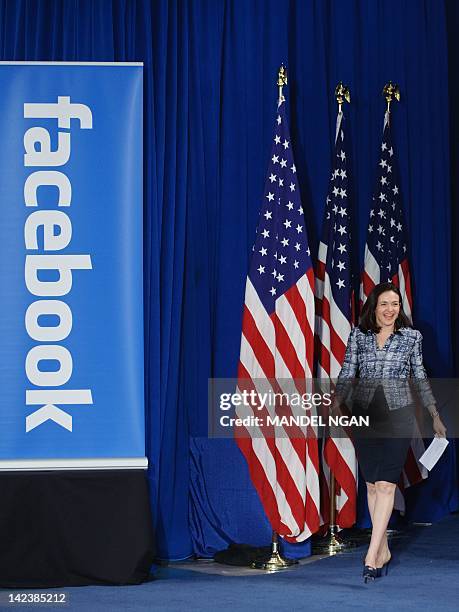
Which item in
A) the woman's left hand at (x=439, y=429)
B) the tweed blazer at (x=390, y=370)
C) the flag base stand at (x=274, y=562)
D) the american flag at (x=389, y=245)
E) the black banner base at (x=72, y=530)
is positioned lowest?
the flag base stand at (x=274, y=562)

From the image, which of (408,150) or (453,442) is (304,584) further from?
(408,150)

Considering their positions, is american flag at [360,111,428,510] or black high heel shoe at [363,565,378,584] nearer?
black high heel shoe at [363,565,378,584]

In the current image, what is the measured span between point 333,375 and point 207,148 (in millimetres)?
1597

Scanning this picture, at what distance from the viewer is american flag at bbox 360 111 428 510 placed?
6.25 meters

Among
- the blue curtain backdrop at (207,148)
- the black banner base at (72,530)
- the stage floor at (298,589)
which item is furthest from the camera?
the blue curtain backdrop at (207,148)

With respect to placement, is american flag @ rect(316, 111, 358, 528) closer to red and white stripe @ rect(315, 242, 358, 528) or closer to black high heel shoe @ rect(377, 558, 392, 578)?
red and white stripe @ rect(315, 242, 358, 528)

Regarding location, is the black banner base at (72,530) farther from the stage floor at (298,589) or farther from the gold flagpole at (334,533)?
the gold flagpole at (334,533)

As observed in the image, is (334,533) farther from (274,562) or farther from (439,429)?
(439,429)

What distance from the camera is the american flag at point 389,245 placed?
20.5 ft

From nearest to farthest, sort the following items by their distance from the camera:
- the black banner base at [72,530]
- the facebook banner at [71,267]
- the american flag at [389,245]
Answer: the black banner base at [72,530]
the facebook banner at [71,267]
the american flag at [389,245]

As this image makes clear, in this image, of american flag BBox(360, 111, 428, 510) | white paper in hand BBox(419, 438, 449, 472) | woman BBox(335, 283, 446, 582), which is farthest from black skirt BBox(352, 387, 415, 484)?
american flag BBox(360, 111, 428, 510)

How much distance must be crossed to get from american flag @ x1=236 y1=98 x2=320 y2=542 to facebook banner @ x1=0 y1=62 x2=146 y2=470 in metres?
0.67

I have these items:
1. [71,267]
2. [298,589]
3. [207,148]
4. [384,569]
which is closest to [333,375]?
[384,569]

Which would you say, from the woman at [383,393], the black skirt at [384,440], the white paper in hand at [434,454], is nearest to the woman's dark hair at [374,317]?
the woman at [383,393]
